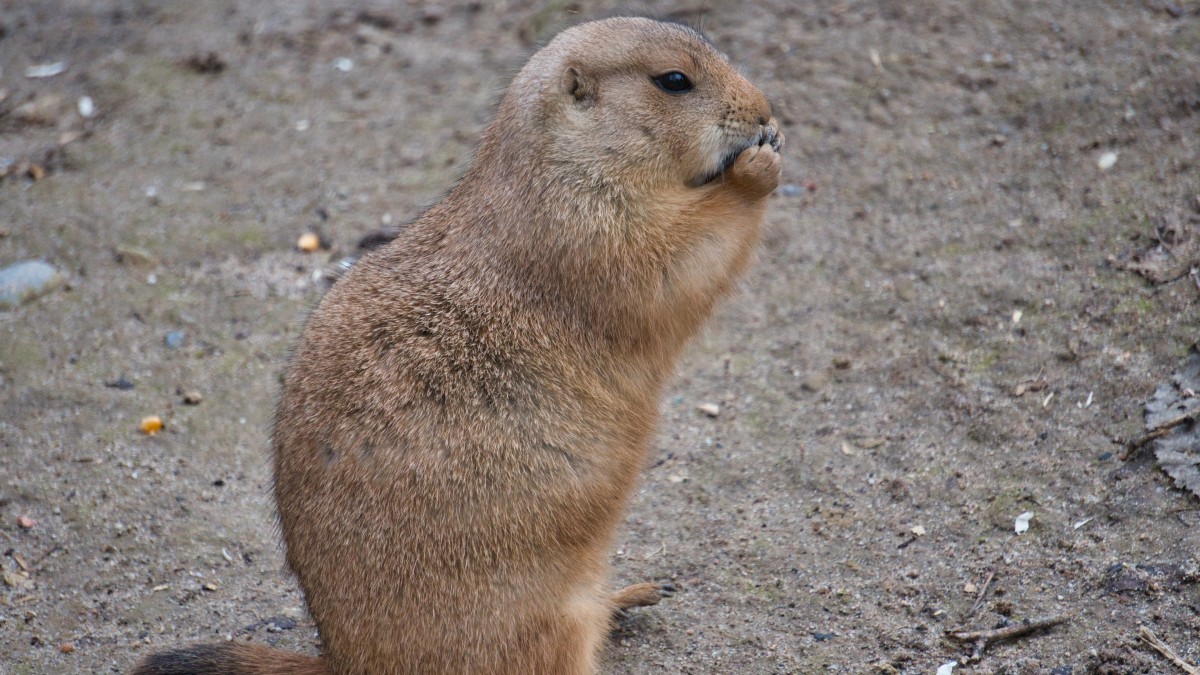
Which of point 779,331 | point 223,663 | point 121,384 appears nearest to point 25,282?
point 121,384

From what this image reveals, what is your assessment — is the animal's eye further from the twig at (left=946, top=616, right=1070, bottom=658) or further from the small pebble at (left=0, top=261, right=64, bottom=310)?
the small pebble at (left=0, top=261, right=64, bottom=310)

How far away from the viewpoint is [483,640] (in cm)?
359

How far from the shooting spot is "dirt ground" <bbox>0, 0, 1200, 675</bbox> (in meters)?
4.41

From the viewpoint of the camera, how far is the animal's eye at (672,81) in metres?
4.02

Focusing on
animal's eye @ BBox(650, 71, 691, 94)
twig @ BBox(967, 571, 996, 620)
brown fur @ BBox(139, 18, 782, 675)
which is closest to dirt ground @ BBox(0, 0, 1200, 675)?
twig @ BBox(967, 571, 996, 620)

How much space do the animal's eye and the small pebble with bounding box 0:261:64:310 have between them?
4060mm

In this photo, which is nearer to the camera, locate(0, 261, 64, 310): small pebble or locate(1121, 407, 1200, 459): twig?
locate(1121, 407, 1200, 459): twig

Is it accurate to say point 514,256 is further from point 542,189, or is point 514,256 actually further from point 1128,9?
point 1128,9

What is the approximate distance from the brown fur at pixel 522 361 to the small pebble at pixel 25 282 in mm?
3081

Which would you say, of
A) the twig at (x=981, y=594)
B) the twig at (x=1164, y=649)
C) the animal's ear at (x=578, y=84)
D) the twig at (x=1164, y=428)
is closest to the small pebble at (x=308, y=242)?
the animal's ear at (x=578, y=84)

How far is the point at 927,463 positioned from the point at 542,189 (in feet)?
6.97

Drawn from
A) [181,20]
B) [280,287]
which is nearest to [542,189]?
[280,287]

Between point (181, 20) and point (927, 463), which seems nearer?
point (927, 463)

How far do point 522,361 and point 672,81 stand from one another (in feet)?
3.72
